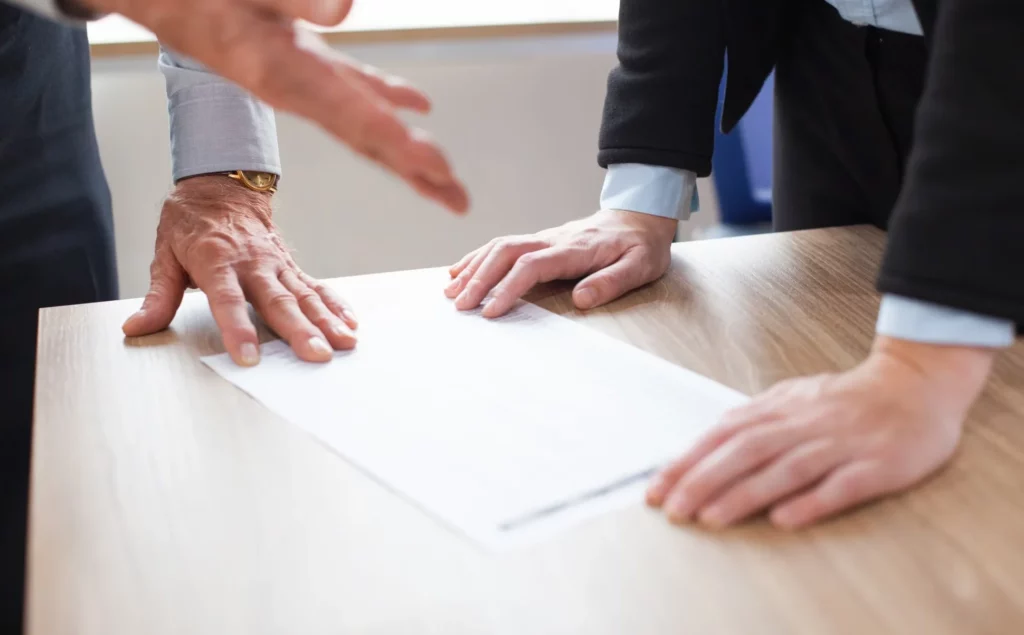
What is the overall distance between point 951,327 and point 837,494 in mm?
164

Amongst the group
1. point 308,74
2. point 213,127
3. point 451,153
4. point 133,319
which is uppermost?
point 308,74

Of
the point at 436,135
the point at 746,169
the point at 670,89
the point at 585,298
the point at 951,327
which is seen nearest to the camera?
the point at 951,327

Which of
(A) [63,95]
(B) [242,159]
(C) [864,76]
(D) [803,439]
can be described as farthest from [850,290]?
(A) [63,95]

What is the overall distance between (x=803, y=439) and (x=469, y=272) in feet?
1.45

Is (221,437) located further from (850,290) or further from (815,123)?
(815,123)

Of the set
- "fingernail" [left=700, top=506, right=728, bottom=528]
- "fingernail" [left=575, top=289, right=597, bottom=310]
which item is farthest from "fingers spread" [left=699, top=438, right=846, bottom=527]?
"fingernail" [left=575, top=289, right=597, bottom=310]

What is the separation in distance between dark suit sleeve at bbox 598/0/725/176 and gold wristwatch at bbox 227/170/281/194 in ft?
1.28

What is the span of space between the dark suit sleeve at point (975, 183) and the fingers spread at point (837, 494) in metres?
0.14

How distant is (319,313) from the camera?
788 millimetres

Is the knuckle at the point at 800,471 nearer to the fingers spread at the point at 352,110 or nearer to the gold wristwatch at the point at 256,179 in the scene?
the fingers spread at the point at 352,110

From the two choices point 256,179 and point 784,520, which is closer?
point 784,520

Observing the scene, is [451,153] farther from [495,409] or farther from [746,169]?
[495,409]

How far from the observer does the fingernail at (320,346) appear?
2.42 feet

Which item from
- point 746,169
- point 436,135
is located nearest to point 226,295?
point 746,169
